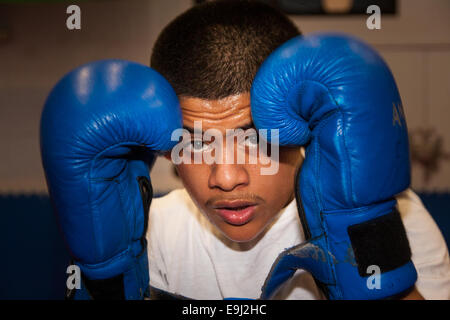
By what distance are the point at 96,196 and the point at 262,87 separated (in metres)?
0.51

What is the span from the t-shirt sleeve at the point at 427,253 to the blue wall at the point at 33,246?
1139mm

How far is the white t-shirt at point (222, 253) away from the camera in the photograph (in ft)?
4.27

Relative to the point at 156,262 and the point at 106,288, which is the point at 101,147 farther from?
the point at 156,262

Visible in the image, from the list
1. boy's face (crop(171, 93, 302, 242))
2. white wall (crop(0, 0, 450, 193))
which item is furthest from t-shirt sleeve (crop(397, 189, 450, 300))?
white wall (crop(0, 0, 450, 193))

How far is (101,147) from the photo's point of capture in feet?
3.18

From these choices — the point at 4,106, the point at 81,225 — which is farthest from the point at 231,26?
the point at 4,106

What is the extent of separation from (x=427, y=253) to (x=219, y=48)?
89 cm

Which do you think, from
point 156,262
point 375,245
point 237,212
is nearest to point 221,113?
point 237,212

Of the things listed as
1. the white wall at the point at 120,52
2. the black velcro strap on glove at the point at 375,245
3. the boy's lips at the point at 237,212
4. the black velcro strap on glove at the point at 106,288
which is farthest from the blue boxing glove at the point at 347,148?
the white wall at the point at 120,52

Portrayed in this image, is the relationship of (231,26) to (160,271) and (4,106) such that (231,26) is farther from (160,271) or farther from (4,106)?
(4,106)

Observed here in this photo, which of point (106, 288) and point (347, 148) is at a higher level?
point (347, 148)

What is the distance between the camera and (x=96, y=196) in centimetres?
101

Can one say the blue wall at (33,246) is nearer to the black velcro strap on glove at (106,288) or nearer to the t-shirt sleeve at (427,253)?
the t-shirt sleeve at (427,253)

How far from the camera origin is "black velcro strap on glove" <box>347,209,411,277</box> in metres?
0.89
